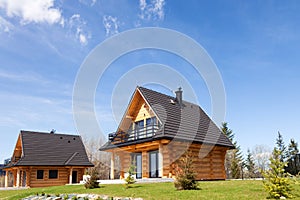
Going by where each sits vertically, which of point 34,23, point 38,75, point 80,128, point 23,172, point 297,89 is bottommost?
point 23,172

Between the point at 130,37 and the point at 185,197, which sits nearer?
the point at 185,197

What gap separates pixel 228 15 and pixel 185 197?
33.9ft

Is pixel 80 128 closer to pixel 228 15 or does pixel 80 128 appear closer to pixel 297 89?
→ pixel 228 15

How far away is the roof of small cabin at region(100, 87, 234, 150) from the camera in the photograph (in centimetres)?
1938

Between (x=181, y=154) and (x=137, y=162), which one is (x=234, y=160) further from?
(x=181, y=154)

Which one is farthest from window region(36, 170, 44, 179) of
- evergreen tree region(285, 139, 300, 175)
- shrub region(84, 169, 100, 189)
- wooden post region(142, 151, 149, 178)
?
evergreen tree region(285, 139, 300, 175)

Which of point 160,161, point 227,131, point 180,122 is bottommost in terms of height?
point 160,161

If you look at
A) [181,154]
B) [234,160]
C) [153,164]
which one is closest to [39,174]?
[153,164]

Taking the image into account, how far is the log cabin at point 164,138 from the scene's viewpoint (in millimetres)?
18875

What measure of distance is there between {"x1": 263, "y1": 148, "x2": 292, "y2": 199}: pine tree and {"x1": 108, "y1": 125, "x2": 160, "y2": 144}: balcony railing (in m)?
10.2

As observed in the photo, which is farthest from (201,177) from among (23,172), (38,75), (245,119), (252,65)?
(23,172)

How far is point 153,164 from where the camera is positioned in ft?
67.3

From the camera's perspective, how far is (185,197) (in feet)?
32.3

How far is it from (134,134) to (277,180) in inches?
550
